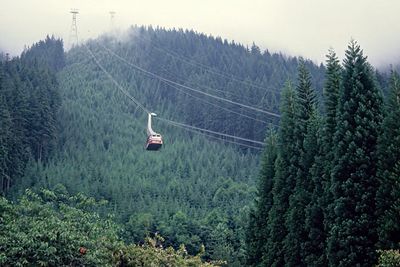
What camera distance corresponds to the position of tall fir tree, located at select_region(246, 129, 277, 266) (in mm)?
37562

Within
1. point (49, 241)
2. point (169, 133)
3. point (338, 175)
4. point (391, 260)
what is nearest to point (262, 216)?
point (338, 175)

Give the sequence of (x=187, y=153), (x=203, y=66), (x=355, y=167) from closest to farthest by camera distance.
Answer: (x=355, y=167), (x=187, y=153), (x=203, y=66)

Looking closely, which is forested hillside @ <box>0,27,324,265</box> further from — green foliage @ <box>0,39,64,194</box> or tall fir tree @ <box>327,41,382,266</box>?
tall fir tree @ <box>327,41,382,266</box>

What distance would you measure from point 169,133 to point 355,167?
66022mm

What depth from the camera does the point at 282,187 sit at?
116 ft

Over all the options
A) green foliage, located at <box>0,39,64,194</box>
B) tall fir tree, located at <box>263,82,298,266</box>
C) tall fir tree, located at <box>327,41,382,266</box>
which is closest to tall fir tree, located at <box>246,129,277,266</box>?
tall fir tree, located at <box>263,82,298,266</box>

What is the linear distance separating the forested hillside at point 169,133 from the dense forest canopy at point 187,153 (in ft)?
0.78

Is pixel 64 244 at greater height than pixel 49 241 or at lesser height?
lesser

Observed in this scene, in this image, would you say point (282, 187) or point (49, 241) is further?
point (282, 187)

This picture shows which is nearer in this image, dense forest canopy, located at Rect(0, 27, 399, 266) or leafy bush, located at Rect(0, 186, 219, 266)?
leafy bush, located at Rect(0, 186, 219, 266)

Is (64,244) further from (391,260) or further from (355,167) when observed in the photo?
(355,167)

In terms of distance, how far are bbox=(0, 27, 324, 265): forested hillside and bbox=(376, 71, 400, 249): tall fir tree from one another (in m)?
32.0

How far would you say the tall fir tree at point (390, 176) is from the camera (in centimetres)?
2464

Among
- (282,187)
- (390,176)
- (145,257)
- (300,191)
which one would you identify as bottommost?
(145,257)
